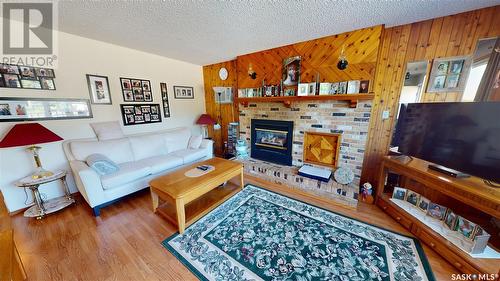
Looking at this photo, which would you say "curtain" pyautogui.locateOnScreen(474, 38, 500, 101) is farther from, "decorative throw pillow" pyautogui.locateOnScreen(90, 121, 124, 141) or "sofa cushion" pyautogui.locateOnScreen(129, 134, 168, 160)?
"decorative throw pillow" pyautogui.locateOnScreen(90, 121, 124, 141)

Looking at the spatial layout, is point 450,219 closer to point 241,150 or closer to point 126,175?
point 241,150

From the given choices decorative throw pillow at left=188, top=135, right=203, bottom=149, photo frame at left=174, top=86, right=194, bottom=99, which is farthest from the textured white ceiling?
decorative throw pillow at left=188, top=135, right=203, bottom=149

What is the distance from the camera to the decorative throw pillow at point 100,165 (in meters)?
2.09

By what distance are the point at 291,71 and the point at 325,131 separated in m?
1.16

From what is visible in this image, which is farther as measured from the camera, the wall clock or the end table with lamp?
the wall clock

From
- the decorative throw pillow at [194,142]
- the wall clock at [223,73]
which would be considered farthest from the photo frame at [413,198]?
the wall clock at [223,73]

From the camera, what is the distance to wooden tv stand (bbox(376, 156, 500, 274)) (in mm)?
1231

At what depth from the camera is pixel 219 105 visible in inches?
163

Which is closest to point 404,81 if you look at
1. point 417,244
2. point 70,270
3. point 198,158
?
point 417,244

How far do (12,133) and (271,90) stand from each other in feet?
10.7

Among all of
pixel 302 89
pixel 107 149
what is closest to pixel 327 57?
pixel 302 89

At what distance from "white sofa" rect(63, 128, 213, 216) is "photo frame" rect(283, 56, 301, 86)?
2.00 m

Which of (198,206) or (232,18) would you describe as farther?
(198,206)

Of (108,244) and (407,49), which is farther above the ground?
(407,49)
